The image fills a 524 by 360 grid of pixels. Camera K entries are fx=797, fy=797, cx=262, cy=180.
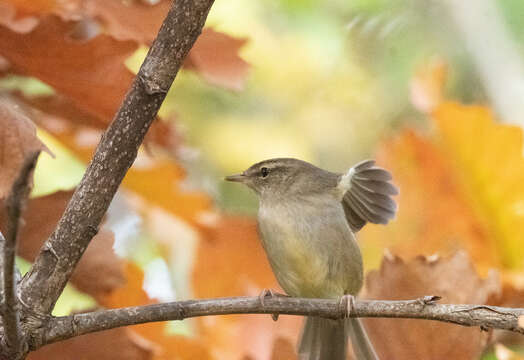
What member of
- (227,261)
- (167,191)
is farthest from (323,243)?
(167,191)

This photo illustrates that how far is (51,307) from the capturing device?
3.36ft

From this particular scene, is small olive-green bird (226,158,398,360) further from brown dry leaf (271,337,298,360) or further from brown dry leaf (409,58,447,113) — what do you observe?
brown dry leaf (271,337,298,360)

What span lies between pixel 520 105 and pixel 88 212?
134 centimetres

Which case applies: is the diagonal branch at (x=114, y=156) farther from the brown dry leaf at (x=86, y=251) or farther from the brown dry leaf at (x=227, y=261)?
the brown dry leaf at (x=227, y=261)

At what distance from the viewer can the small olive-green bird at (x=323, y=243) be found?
2.09 meters

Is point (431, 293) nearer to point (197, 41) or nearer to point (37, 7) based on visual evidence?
point (197, 41)

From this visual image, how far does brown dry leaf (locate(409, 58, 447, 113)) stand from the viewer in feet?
5.18

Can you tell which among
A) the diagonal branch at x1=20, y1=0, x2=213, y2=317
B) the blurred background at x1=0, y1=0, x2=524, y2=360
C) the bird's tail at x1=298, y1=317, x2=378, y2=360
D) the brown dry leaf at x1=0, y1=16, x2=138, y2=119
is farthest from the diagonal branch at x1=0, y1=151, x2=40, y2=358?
the bird's tail at x1=298, y1=317, x2=378, y2=360

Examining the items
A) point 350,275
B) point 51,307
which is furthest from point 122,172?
point 350,275

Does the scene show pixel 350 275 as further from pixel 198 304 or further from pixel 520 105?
pixel 198 304

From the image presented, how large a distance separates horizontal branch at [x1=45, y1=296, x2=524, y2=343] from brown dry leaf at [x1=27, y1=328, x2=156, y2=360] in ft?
0.76

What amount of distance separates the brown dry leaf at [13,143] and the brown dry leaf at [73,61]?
7.8 inches

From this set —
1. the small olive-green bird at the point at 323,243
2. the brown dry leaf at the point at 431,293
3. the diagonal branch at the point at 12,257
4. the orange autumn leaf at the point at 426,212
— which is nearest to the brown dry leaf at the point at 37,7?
the diagonal branch at the point at 12,257

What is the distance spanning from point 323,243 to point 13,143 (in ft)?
4.13
